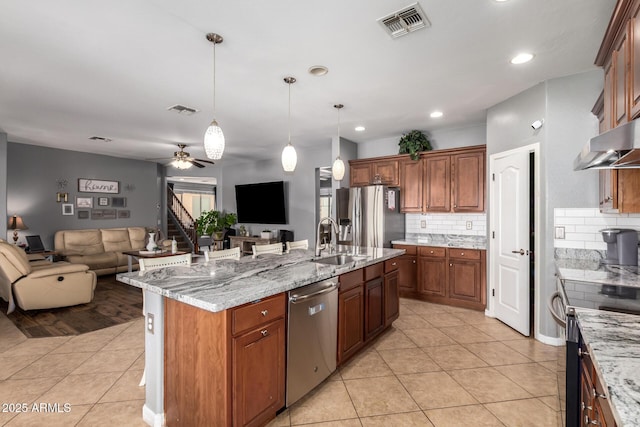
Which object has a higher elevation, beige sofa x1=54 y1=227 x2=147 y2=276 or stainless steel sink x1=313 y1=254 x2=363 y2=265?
stainless steel sink x1=313 y1=254 x2=363 y2=265

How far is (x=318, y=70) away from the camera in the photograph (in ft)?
9.70

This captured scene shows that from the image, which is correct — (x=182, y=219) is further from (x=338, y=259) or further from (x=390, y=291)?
(x=390, y=291)

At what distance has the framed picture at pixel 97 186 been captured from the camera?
7094mm

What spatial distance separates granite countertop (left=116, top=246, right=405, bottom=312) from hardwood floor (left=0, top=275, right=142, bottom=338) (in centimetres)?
224

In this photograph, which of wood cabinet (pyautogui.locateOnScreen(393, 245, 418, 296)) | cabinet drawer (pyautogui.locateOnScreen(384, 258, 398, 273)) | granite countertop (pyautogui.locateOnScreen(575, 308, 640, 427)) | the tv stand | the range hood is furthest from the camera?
the tv stand

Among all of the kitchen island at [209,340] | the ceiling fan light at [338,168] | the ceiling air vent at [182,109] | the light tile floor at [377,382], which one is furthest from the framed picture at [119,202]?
the kitchen island at [209,340]

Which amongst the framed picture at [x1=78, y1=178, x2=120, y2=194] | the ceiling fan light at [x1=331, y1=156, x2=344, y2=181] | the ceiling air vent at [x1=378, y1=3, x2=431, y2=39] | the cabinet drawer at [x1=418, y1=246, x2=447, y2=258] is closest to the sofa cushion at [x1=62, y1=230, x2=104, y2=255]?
the framed picture at [x1=78, y1=178, x2=120, y2=194]

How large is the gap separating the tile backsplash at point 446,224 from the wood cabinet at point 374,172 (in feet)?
2.55

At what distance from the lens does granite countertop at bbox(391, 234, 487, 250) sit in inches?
177

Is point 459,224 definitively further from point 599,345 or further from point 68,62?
point 68,62

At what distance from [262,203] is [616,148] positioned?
665cm

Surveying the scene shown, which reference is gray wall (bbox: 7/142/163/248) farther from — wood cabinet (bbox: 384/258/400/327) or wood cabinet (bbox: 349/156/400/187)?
wood cabinet (bbox: 384/258/400/327)

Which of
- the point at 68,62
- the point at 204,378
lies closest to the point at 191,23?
the point at 68,62

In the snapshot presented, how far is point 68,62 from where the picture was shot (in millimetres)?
2812
